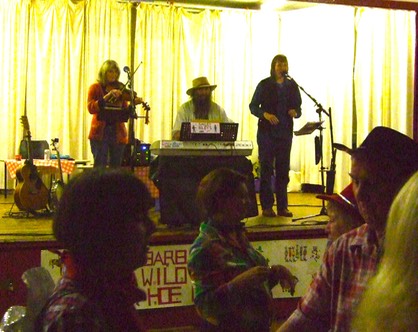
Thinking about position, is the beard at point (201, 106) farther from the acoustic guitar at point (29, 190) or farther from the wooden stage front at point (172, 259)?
the acoustic guitar at point (29, 190)

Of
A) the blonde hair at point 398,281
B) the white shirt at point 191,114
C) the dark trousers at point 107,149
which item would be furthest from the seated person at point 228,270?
the dark trousers at point 107,149

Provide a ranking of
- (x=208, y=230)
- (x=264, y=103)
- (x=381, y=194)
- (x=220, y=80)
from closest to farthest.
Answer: (x=381, y=194) < (x=208, y=230) < (x=264, y=103) < (x=220, y=80)

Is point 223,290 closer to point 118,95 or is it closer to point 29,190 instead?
point 118,95

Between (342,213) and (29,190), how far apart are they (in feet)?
14.0

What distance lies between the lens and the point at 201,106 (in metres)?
5.66

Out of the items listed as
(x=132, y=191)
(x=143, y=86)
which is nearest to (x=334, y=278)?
(x=132, y=191)

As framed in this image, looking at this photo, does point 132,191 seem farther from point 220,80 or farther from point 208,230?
point 220,80

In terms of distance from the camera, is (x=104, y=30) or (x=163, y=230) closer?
(x=163, y=230)

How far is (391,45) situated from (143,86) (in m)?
3.69

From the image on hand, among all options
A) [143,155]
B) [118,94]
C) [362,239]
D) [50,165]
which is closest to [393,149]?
[362,239]

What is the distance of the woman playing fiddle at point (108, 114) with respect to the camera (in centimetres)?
584

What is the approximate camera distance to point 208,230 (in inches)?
93.9

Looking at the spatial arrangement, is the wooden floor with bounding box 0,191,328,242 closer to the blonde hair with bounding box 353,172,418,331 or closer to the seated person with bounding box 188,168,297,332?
the seated person with bounding box 188,168,297,332

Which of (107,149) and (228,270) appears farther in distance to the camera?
(107,149)
